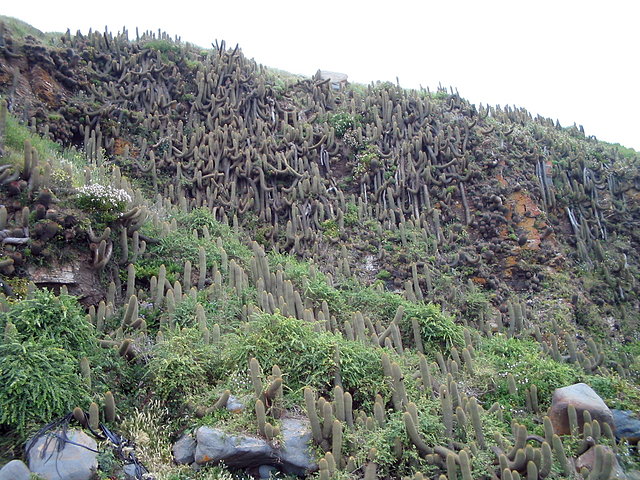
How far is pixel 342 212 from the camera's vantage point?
15289 millimetres

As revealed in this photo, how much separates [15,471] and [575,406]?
759 cm

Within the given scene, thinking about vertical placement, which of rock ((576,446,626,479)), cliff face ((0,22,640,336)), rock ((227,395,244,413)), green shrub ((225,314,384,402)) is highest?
cliff face ((0,22,640,336))

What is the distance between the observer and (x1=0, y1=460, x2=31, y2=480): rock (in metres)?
5.88

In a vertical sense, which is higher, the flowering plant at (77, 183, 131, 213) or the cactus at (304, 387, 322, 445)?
the flowering plant at (77, 183, 131, 213)

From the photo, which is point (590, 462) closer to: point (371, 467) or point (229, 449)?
point (371, 467)

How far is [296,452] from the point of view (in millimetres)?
7020

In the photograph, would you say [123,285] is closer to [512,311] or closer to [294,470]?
[294,470]

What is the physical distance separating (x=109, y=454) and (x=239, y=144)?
11.8 metres

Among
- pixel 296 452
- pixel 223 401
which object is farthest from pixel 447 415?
pixel 223 401

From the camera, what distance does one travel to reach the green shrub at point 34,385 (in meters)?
6.55

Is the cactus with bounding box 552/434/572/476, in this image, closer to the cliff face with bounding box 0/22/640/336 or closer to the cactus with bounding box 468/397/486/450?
the cactus with bounding box 468/397/486/450

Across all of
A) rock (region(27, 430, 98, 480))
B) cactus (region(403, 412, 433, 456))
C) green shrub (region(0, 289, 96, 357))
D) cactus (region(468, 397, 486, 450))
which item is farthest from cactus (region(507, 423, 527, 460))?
green shrub (region(0, 289, 96, 357))

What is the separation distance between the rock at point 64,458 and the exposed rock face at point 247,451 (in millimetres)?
1143

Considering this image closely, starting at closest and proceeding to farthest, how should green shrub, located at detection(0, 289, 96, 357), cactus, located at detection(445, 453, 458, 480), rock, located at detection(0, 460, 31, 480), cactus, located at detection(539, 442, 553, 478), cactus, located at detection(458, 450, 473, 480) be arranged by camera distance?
rock, located at detection(0, 460, 31, 480) < cactus, located at detection(458, 450, 473, 480) < cactus, located at detection(445, 453, 458, 480) < cactus, located at detection(539, 442, 553, 478) < green shrub, located at detection(0, 289, 96, 357)
